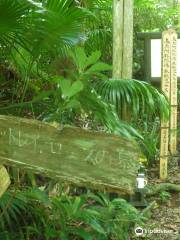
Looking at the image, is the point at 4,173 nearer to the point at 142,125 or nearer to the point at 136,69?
the point at 142,125

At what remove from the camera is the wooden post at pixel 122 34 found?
3.57 meters

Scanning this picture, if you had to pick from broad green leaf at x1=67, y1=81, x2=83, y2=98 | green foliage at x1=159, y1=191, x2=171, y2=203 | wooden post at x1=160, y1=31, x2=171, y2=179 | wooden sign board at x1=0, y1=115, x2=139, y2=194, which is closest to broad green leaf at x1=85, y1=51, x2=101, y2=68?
broad green leaf at x1=67, y1=81, x2=83, y2=98

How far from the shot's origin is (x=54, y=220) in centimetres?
279

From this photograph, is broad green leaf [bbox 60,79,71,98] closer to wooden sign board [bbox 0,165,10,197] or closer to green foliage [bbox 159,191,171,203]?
wooden sign board [bbox 0,165,10,197]

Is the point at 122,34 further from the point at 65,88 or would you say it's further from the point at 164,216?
the point at 65,88

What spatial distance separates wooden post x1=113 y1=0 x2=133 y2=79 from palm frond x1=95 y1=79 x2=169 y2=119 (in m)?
0.55

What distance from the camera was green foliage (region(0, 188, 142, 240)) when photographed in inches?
104

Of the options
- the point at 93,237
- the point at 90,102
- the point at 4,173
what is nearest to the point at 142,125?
the point at 93,237

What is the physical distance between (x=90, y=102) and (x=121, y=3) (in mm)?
1805

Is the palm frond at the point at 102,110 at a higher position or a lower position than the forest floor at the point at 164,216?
higher

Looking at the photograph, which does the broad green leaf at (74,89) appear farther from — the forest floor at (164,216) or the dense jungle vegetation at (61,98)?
the forest floor at (164,216)

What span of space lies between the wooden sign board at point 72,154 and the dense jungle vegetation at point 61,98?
24 cm

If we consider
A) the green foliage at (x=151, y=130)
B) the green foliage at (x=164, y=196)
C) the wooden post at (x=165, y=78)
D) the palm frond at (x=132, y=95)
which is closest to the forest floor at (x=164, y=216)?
the green foliage at (x=164, y=196)

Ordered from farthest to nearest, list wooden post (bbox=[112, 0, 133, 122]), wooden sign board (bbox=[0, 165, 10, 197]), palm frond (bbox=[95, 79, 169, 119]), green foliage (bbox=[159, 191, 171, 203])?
green foliage (bbox=[159, 191, 171, 203]), wooden post (bbox=[112, 0, 133, 122]), palm frond (bbox=[95, 79, 169, 119]), wooden sign board (bbox=[0, 165, 10, 197])
